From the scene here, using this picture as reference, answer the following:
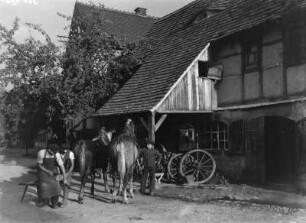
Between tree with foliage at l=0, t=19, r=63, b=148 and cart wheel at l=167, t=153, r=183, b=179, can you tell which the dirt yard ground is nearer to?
cart wheel at l=167, t=153, r=183, b=179

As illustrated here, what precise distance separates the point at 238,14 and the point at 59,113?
31.3 ft

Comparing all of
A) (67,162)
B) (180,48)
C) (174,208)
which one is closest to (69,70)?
(180,48)

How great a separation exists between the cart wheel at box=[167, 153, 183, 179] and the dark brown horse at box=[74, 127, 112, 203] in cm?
309

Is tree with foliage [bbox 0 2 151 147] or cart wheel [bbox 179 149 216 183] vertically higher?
tree with foliage [bbox 0 2 151 147]

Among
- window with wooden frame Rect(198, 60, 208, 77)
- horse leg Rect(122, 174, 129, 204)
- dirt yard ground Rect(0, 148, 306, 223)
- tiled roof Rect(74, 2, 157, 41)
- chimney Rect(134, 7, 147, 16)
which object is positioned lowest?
dirt yard ground Rect(0, 148, 306, 223)

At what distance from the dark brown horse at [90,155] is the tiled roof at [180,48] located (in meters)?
2.40

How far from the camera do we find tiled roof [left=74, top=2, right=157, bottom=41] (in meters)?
26.5

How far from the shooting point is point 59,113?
1919 cm

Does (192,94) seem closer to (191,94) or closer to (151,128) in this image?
(191,94)

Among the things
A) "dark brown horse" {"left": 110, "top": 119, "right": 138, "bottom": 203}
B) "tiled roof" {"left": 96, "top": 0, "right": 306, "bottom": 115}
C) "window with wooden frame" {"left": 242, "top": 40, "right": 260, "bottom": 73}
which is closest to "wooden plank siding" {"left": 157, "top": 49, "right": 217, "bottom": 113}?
"tiled roof" {"left": 96, "top": 0, "right": 306, "bottom": 115}

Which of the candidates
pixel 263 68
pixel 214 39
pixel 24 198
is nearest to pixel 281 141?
pixel 263 68

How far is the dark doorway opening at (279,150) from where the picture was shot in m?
14.0

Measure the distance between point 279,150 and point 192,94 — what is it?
376 centimetres

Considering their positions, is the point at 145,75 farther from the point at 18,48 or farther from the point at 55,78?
the point at 18,48
